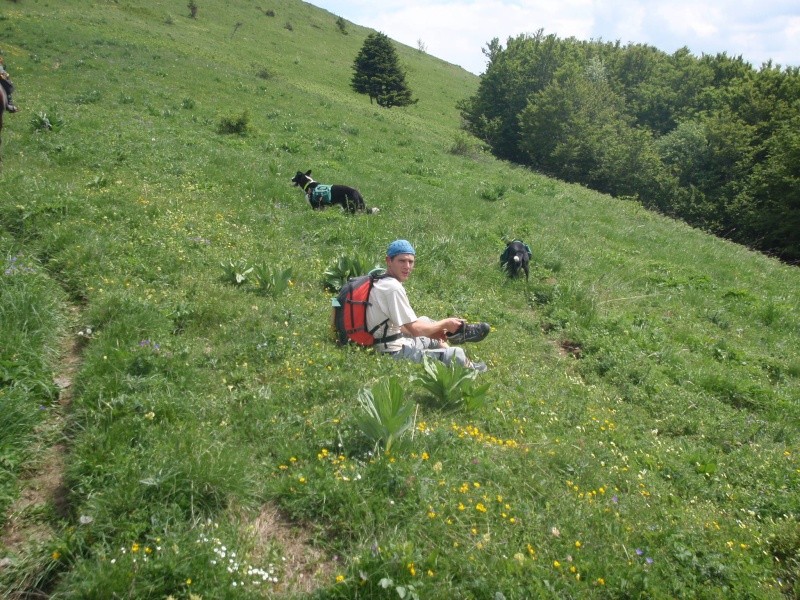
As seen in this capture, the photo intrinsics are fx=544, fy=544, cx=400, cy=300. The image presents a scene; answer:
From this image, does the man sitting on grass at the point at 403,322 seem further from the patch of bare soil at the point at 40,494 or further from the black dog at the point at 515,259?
the black dog at the point at 515,259

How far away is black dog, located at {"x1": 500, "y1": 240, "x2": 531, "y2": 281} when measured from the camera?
1102 cm

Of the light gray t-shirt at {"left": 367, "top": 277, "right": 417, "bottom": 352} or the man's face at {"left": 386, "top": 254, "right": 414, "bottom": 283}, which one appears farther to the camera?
the man's face at {"left": 386, "top": 254, "right": 414, "bottom": 283}

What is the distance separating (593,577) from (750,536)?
72.9 inches

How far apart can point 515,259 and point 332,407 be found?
685cm

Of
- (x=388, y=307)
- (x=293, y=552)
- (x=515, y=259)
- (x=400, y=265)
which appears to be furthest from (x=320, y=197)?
(x=293, y=552)

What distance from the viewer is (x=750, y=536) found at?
4.64 meters

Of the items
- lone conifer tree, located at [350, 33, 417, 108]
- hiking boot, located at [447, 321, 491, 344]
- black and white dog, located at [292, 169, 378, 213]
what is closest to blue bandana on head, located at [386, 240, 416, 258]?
hiking boot, located at [447, 321, 491, 344]

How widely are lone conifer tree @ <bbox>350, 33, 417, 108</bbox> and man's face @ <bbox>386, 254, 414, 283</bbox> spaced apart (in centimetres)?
3692

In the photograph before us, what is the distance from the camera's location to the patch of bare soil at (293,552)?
136 inches

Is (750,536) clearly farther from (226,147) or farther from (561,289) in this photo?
(226,147)

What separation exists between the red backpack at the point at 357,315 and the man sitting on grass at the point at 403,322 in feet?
0.17

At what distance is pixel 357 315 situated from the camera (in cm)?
635

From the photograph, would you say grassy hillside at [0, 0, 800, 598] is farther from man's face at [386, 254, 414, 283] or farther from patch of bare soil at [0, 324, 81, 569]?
man's face at [386, 254, 414, 283]

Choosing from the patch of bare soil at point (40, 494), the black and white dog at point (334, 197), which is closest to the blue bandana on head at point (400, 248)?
the patch of bare soil at point (40, 494)
